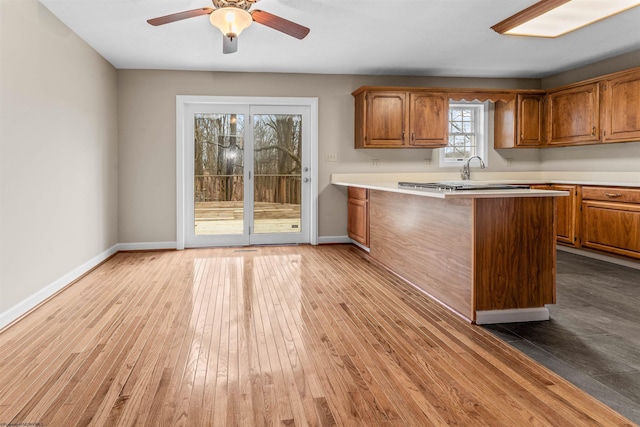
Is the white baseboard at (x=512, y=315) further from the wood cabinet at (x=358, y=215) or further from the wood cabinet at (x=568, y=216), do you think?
the wood cabinet at (x=568, y=216)

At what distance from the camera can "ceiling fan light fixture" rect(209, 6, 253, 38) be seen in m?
2.82

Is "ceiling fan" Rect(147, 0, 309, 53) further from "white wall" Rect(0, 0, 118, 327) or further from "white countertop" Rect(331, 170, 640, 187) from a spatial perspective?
"white countertop" Rect(331, 170, 640, 187)

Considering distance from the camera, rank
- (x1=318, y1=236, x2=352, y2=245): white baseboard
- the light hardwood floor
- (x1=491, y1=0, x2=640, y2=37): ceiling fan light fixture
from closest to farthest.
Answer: the light hardwood floor, (x1=491, y1=0, x2=640, y2=37): ceiling fan light fixture, (x1=318, y1=236, x2=352, y2=245): white baseboard

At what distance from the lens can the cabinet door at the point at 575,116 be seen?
15.9ft

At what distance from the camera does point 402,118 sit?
531 centimetres

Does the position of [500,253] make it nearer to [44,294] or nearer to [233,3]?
[233,3]

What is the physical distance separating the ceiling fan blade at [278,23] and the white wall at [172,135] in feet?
8.18

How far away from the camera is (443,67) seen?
17.5 feet

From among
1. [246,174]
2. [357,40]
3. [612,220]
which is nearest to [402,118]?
[357,40]

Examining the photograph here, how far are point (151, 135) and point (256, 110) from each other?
139cm

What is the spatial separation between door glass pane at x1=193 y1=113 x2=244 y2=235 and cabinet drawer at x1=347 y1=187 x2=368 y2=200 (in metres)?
1.47

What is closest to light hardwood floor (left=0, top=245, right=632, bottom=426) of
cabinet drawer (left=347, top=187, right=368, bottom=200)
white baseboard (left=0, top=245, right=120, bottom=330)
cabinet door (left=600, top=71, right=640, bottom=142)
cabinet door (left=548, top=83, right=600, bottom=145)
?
white baseboard (left=0, top=245, right=120, bottom=330)

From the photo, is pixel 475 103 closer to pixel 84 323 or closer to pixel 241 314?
pixel 241 314

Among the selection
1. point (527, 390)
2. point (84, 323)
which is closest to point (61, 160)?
point (84, 323)
